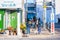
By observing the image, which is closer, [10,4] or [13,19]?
[10,4]

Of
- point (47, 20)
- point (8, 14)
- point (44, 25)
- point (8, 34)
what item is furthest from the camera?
point (47, 20)

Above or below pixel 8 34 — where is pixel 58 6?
above

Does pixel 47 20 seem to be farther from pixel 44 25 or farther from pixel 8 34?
pixel 8 34

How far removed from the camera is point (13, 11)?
24984mm

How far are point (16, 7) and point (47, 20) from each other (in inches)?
529

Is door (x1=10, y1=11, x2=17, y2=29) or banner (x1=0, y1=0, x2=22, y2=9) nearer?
banner (x1=0, y1=0, x2=22, y2=9)

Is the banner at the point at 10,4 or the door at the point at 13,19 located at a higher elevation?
the banner at the point at 10,4

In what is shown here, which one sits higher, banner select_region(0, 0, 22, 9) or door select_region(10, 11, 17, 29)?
banner select_region(0, 0, 22, 9)

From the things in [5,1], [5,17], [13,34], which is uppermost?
[5,1]

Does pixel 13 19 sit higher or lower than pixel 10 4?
lower

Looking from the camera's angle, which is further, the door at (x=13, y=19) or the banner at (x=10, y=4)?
the door at (x=13, y=19)

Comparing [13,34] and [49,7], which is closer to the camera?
[13,34]

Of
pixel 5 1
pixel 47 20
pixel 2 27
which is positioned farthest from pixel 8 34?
pixel 47 20

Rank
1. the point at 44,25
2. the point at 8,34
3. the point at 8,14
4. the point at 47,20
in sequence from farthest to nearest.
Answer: the point at 47,20 < the point at 44,25 < the point at 8,14 < the point at 8,34
